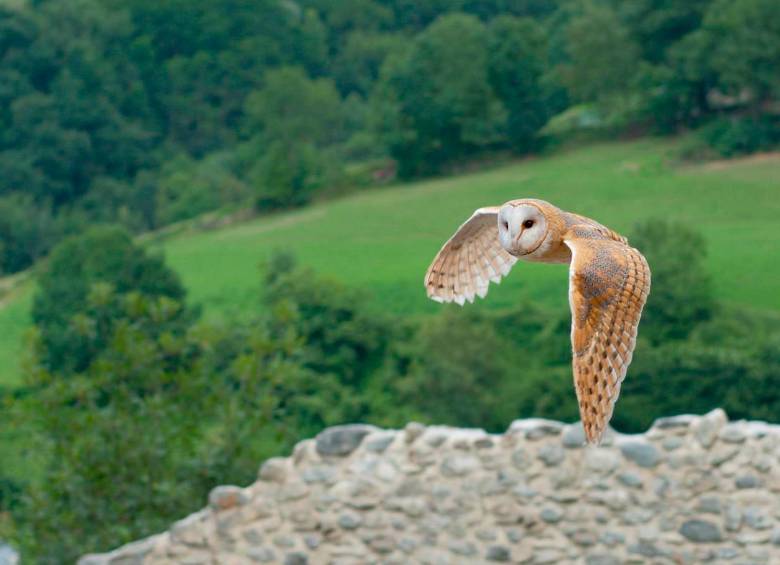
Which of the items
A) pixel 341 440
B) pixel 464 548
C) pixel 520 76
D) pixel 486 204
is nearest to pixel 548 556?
pixel 464 548

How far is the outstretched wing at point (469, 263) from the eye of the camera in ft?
15.4

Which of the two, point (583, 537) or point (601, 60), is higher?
point (601, 60)

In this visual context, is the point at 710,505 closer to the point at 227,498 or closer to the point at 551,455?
the point at 551,455

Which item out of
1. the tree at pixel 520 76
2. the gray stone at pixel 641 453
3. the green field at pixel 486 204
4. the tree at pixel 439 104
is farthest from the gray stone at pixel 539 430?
the tree at pixel 520 76

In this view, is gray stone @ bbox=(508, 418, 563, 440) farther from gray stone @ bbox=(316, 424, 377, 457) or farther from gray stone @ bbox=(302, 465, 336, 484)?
gray stone @ bbox=(302, 465, 336, 484)

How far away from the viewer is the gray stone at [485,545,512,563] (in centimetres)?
912

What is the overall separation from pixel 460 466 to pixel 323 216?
24.1 metres

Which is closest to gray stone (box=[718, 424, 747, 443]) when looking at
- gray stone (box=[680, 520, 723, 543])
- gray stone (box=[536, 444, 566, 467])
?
gray stone (box=[680, 520, 723, 543])

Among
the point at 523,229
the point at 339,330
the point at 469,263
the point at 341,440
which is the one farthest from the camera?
the point at 339,330

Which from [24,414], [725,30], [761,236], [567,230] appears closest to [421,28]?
[725,30]

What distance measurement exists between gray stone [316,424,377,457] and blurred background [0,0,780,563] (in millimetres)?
2283

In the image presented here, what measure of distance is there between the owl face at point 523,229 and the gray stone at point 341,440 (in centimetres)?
558

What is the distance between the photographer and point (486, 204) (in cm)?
2795

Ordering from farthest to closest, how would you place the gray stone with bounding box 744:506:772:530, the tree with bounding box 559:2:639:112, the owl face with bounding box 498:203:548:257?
the tree with bounding box 559:2:639:112, the gray stone with bounding box 744:506:772:530, the owl face with bounding box 498:203:548:257
